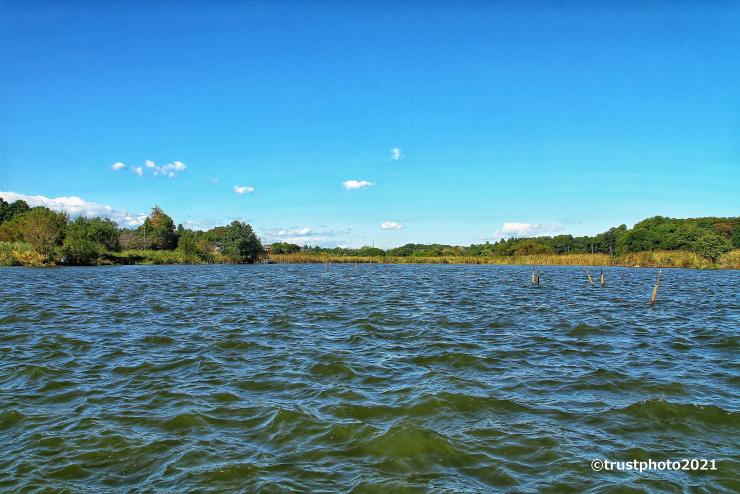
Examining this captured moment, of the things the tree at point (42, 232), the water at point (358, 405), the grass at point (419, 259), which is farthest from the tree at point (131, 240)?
the water at point (358, 405)

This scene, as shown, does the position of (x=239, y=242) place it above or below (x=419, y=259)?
above

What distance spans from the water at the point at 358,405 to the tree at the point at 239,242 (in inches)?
3260

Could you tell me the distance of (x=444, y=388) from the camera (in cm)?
963

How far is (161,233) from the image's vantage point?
111812 mm

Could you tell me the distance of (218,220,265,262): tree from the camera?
328 feet

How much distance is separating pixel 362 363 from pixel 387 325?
6577 millimetres

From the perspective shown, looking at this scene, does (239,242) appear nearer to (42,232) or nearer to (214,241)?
(214,241)

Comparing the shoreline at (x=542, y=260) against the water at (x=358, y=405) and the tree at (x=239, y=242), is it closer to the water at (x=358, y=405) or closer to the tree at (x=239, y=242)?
the tree at (x=239, y=242)

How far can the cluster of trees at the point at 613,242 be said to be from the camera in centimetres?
8681

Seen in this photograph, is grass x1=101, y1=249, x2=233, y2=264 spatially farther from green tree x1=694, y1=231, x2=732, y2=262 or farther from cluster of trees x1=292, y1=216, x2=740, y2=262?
green tree x1=694, y1=231, x2=732, y2=262

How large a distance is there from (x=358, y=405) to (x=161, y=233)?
4526 inches

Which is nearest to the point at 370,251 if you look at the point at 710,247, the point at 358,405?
the point at 710,247

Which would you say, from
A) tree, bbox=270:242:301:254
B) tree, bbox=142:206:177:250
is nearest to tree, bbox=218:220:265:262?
tree, bbox=142:206:177:250

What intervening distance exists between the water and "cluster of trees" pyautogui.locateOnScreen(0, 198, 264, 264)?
55.7 m
